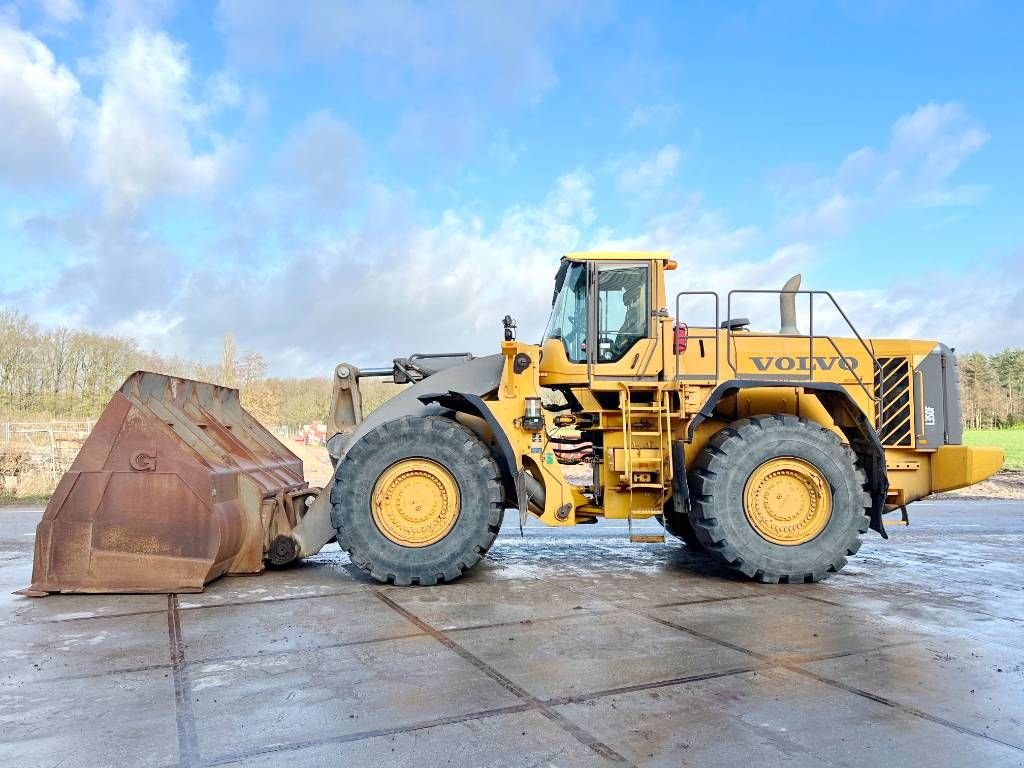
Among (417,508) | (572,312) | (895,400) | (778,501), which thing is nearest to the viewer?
(417,508)

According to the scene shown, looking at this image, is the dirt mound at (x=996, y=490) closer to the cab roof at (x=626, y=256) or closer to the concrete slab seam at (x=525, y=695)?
the cab roof at (x=626, y=256)

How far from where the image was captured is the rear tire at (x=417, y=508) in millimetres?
6180

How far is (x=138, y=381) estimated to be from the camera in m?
6.26

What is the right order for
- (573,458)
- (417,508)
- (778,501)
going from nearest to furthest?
(417,508)
(778,501)
(573,458)

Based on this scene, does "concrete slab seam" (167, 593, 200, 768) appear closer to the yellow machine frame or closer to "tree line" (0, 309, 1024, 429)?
the yellow machine frame

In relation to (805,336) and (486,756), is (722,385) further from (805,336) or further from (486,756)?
(486,756)

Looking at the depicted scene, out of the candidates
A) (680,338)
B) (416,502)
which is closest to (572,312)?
(680,338)

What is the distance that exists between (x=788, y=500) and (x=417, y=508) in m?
3.19

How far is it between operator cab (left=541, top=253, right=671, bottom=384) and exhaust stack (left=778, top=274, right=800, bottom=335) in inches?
50.3

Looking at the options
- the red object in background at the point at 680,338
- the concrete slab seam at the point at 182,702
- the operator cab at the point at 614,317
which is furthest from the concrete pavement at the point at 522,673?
the red object in background at the point at 680,338

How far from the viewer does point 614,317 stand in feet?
22.6

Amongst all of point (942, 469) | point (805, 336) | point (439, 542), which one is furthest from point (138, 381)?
point (942, 469)

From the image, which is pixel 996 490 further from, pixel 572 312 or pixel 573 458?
pixel 572 312

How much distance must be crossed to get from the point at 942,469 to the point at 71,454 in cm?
1859
